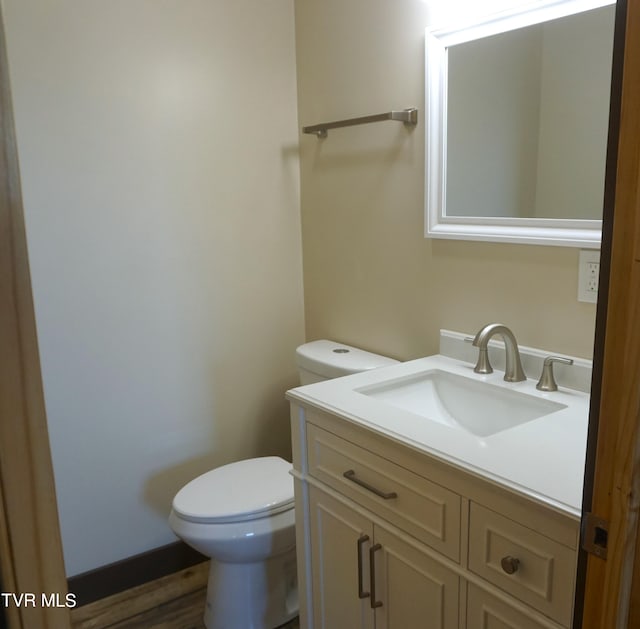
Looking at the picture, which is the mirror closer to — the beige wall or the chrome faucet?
the beige wall

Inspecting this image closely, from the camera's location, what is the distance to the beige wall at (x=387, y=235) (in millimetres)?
1584

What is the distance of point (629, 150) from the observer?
1.96ft

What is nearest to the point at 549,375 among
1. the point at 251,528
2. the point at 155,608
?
the point at 251,528

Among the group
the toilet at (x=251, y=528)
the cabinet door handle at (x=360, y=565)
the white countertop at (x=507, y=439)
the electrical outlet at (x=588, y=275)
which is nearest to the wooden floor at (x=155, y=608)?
the toilet at (x=251, y=528)

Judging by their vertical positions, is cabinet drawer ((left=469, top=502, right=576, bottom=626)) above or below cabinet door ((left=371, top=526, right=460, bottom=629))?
above

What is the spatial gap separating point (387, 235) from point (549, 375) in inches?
28.4

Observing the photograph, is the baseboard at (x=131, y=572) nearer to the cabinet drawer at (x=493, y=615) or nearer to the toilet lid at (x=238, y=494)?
the toilet lid at (x=238, y=494)

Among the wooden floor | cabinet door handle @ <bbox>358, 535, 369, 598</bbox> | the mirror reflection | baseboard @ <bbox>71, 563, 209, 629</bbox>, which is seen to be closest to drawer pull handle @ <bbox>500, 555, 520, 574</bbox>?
cabinet door handle @ <bbox>358, 535, 369, 598</bbox>

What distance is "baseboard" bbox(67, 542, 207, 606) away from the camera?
83.2 inches

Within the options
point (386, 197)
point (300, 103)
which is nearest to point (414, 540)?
point (386, 197)

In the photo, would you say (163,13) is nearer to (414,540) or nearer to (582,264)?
(582,264)

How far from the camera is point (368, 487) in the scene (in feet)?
4.43

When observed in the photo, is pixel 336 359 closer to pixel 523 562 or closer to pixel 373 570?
pixel 373 570

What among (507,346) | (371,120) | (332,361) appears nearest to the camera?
(507,346)
